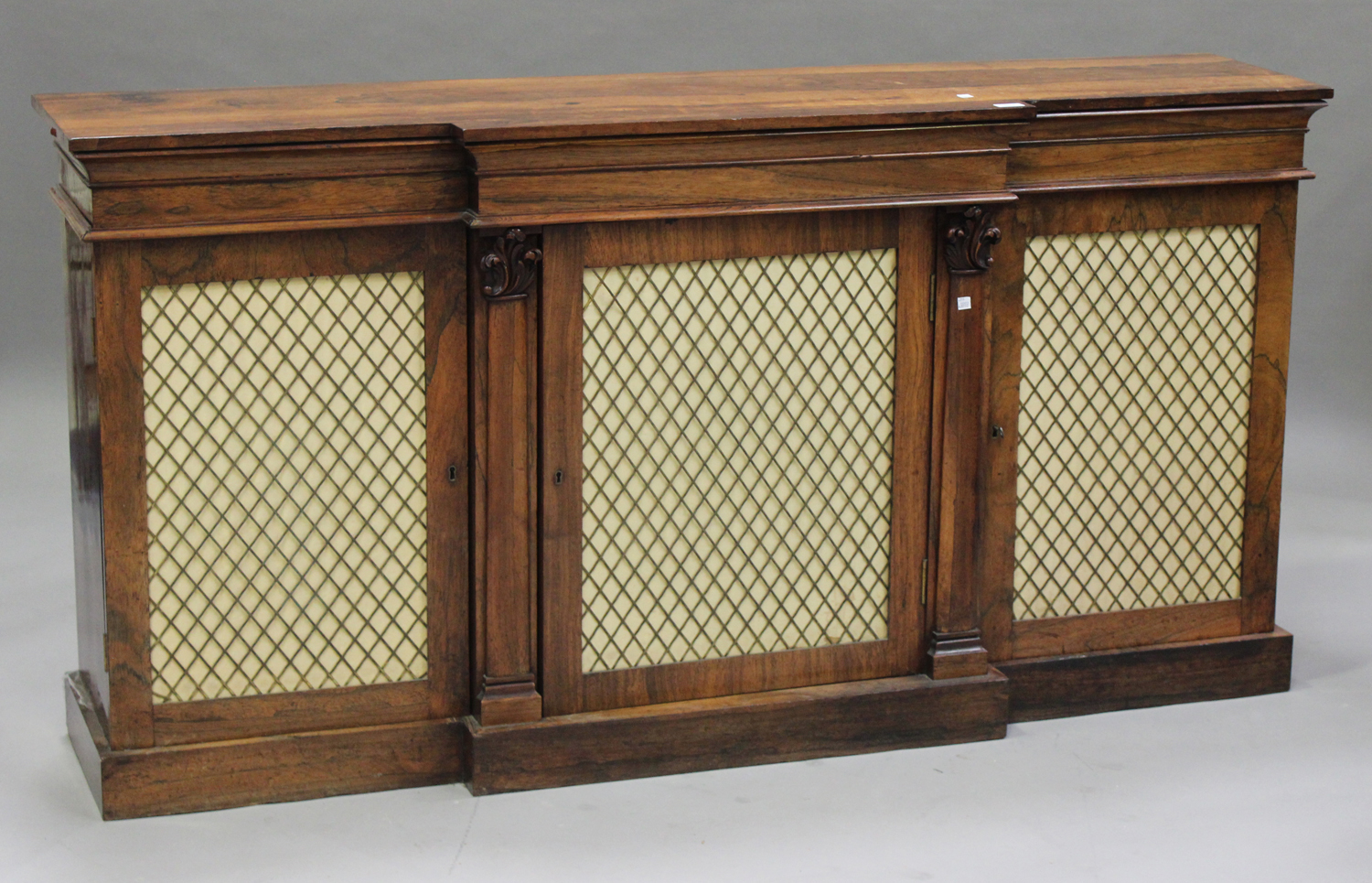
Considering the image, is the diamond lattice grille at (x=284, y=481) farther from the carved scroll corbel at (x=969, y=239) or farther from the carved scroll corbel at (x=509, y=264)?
the carved scroll corbel at (x=969, y=239)

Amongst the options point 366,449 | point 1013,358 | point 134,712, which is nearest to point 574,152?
→ point 366,449

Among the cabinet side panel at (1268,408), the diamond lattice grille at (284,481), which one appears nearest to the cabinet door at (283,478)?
the diamond lattice grille at (284,481)

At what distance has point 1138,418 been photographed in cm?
472

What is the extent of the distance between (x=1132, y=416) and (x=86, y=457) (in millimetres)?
2191

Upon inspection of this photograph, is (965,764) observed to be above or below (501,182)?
below

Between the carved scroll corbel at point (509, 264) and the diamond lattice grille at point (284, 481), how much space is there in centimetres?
15

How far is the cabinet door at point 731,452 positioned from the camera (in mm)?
4305

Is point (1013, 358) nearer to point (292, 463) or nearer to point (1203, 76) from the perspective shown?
point (1203, 76)

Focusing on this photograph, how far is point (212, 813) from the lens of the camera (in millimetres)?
4262

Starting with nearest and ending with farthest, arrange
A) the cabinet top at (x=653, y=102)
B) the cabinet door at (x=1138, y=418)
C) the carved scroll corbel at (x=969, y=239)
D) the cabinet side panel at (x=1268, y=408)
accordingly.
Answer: the cabinet top at (x=653, y=102) → the carved scroll corbel at (x=969, y=239) → the cabinet door at (x=1138, y=418) → the cabinet side panel at (x=1268, y=408)

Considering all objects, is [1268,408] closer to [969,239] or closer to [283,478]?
[969,239]

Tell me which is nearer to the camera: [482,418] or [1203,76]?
[482,418]

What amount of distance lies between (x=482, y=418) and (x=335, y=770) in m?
0.77

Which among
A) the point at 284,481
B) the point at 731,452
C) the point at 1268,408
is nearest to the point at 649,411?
the point at 731,452
